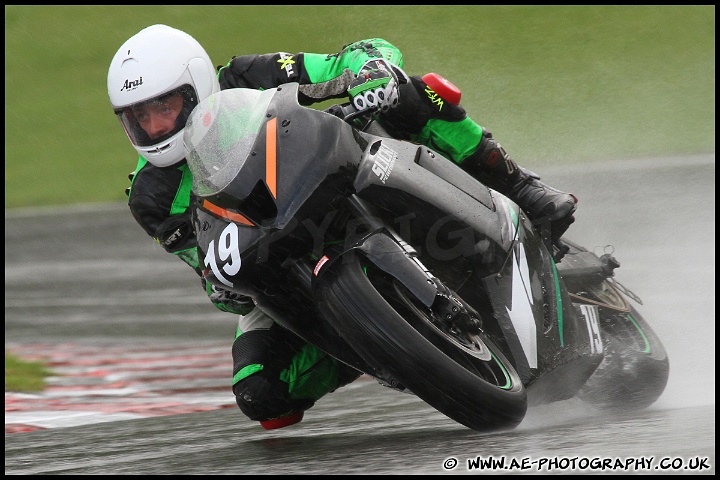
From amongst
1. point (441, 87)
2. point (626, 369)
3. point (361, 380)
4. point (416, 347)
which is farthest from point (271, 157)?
point (361, 380)

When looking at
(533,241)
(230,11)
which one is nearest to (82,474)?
(533,241)

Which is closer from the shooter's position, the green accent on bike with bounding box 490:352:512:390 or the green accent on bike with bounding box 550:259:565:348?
the green accent on bike with bounding box 490:352:512:390

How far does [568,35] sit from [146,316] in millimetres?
9544

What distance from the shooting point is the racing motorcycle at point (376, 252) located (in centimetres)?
346

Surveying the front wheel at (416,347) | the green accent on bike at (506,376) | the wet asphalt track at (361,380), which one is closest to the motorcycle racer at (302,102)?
the wet asphalt track at (361,380)

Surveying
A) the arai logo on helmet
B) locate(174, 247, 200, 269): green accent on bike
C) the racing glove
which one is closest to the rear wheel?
the racing glove

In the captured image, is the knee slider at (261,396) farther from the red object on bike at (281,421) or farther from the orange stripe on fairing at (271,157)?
the orange stripe on fairing at (271,157)

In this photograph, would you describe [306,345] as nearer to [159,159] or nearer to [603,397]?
[159,159]

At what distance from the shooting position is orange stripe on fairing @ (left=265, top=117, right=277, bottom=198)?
3564 millimetres

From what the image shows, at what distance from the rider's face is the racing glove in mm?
795

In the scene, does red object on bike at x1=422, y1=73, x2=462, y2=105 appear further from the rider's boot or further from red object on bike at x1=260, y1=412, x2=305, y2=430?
red object on bike at x1=260, y1=412, x2=305, y2=430

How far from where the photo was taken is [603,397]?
4.89 metres

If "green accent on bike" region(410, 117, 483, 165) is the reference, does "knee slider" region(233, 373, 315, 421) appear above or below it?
below

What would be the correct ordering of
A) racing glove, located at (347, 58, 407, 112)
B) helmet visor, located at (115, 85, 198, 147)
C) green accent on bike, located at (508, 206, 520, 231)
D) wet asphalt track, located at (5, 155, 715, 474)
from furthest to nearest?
helmet visor, located at (115, 85, 198, 147)
green accent on bike, located at (508, 206, 520, 231)
racing glove, located at (347, 58, 407, 112)
wet asphalt track, located at (5, 155, 715, 474)
